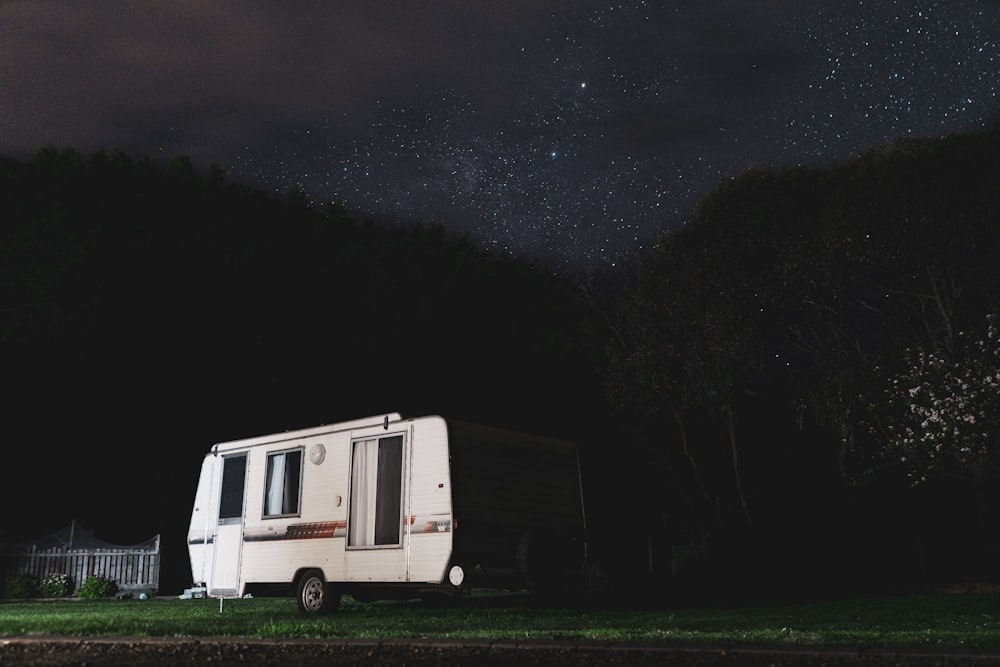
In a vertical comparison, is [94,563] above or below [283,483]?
below

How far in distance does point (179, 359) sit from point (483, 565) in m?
14.7

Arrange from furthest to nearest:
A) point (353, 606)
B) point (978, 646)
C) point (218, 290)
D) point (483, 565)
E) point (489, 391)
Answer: point (489, 391)
point (218, 290)
point (353, 606)
point (483, 565)
point (978, 646)

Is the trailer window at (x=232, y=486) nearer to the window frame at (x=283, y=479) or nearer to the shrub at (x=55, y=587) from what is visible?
the window frame at (x=283, y=479)

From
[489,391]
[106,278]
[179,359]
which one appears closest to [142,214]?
[106,278]

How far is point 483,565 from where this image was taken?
1334 cm

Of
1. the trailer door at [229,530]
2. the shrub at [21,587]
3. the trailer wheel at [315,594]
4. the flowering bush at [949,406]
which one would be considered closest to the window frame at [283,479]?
the trailer door at [229,530]

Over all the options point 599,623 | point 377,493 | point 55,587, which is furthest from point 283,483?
point 55,587

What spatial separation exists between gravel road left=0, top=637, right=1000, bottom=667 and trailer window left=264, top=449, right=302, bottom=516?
5154 millimetres

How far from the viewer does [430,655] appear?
8484mm

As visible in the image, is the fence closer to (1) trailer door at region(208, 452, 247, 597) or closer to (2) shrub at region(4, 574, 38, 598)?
(2) shrub at region(4, 574, 38, 598)

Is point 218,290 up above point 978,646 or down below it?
above

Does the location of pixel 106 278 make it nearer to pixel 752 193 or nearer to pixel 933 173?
pixel 752 193

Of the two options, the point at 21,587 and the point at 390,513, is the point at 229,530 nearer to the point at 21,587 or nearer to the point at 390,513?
the point at 390,513

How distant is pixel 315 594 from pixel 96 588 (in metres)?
10.4
